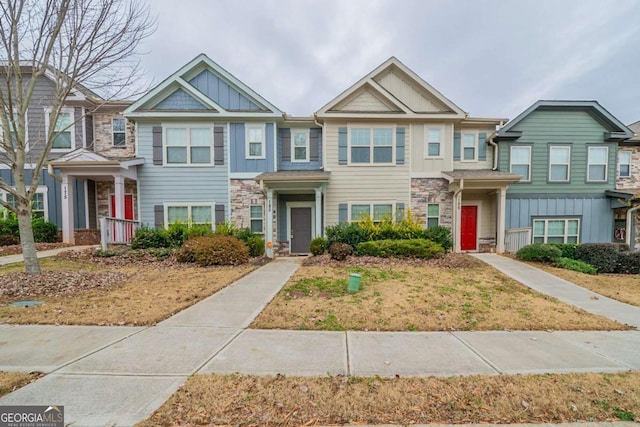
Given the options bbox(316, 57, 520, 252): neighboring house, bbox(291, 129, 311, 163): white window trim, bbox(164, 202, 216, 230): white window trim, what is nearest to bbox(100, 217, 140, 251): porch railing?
bbox(164, 202, 216, 230): white window trim

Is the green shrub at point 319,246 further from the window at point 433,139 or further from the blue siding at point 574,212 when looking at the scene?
the blue siding at point 574,212

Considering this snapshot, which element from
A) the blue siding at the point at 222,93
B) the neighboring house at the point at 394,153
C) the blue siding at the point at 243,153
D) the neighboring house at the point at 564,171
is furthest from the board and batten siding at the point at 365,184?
the neighboring house at the point at 564,171

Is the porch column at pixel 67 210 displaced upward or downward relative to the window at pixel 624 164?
downward

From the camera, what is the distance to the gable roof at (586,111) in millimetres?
12633

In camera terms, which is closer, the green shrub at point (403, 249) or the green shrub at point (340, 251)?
the green shrub at point (340, 251)

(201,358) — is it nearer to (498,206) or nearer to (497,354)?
(497,354)


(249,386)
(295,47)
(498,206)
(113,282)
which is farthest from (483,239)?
(295,47)

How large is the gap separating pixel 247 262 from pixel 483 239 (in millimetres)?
10532

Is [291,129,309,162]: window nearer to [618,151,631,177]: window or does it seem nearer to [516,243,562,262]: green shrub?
[516,243,562,262]: green shrub

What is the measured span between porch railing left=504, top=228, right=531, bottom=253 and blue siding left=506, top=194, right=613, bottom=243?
2.77ft

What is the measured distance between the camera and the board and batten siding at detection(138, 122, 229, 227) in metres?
11.9

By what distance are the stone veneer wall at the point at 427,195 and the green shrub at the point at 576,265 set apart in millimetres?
3874

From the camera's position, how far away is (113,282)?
690cm

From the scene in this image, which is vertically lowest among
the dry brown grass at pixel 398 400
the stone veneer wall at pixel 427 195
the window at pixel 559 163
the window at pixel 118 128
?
the dry brown grass at pixel 398 400
